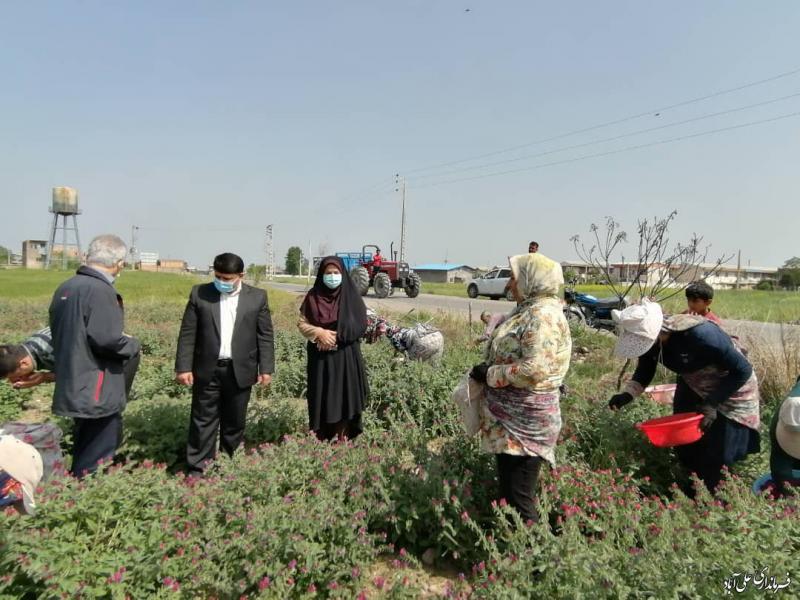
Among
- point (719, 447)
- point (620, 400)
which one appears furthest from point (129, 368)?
point (719, 447)

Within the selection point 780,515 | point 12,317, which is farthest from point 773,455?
point 12,317

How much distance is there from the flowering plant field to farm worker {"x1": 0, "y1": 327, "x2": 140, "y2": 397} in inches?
28.5

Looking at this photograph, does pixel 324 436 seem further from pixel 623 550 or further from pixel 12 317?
pixel 12 317

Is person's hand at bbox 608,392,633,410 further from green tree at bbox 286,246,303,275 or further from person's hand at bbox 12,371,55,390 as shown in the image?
green tree at bbox 286,246,303,275

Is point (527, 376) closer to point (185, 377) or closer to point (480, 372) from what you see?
point (480, 372)

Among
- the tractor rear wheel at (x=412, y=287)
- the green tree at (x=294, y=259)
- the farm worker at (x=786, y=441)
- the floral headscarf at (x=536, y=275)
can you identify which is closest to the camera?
the floral headscarf at (x=536, y=275)

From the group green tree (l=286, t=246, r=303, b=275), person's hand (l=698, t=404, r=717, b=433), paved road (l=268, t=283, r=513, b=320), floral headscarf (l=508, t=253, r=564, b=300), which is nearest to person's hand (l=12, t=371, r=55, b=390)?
floral headscarf (l=508, t=253, r=564, b=300)

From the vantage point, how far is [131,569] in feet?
6.49

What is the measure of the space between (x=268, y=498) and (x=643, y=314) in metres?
2.25

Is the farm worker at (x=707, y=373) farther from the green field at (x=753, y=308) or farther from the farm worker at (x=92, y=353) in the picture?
the green field at (x=753, y=308)

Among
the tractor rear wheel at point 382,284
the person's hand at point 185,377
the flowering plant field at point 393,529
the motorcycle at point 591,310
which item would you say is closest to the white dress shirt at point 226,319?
the person's hand at point 185,377

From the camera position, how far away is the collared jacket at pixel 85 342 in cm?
264

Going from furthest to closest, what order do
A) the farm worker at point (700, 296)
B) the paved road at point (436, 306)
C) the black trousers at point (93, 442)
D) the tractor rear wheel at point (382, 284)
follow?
1. the tractor rear wheel at point (382, 284)
2. the paved road at point (436, 306)
3. the farm worker at point (700, 296)
4. the black trousers at point (93, 442)

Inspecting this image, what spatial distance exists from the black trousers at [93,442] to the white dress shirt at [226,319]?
747 millimetres
